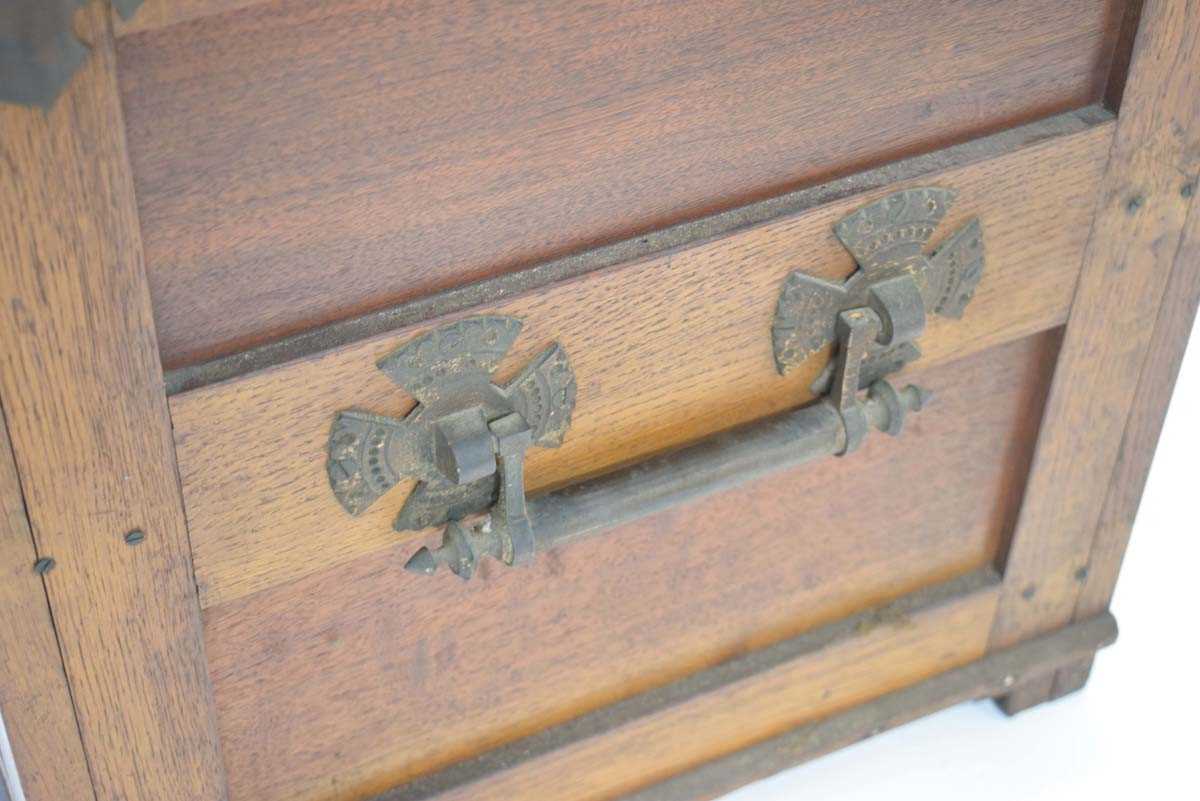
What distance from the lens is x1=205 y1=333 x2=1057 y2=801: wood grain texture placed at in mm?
1058

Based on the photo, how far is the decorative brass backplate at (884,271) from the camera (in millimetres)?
1046

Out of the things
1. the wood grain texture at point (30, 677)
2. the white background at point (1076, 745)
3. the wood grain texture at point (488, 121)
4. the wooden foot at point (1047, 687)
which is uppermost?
the wood grain texture at point (488, 121)

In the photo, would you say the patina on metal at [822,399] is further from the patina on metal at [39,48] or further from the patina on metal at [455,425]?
the patina on metal at [39,48]

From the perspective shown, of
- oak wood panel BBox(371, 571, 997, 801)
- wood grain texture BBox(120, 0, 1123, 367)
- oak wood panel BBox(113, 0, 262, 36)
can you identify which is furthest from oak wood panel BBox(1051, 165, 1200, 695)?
oak wood panel BBox(113, 0, 262, 36)

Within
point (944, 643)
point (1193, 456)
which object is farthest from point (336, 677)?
point (1193, 456)

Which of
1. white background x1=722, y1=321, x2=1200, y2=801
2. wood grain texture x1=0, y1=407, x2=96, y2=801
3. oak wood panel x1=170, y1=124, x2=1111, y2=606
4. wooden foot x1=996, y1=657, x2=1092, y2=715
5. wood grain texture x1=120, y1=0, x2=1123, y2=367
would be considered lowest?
white background x1=722, y1=321, x2=1200, y2=801

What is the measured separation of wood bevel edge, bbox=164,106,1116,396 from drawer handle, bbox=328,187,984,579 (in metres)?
0.01

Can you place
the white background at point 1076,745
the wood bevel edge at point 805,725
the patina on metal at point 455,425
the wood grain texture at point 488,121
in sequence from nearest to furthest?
1. the wood grain texture at point 488,121
2. the patina on metal at point 455,425
3. the wood bevel edge at point 805,725
4. the white background at point 1076,745

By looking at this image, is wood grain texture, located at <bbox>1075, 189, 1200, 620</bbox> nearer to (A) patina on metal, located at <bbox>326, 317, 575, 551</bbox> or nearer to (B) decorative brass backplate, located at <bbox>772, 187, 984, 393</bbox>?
(B) decorative brass backplate, located at <bbox>772, 187, 984, 393</bbox>

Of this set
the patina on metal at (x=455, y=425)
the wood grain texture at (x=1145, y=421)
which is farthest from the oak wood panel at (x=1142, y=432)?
the patina on metal at (x=455, y=425)

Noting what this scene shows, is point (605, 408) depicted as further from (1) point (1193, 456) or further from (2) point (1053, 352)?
(1) point (1193, 456)

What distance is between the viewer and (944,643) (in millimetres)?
1341

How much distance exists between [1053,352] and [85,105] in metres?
0.72

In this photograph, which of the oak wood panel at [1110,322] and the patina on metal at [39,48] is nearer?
the patina on metal at [39,48]
